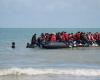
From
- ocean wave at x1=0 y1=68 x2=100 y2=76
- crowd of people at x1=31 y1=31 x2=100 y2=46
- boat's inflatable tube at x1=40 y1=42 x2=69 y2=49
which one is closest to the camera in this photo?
ocean wave at x1=0 y1=68 x2=100 y2=76

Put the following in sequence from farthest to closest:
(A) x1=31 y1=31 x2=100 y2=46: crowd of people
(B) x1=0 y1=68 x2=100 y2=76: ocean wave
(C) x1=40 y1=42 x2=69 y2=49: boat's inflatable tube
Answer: (A) x1=31 y1=31 x2=100 y2=46: crowd of people, (C) x1=40 y1=42 x2=69 y2=49: boat's inflatable tube, (B) x1=0 y1=68 x2=100 y2=76: ocean wave

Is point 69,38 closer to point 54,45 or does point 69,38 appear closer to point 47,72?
point 54,45

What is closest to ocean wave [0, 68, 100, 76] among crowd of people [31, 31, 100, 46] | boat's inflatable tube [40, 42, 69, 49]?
boat's inflatable tube [40, 42, 69, 49]

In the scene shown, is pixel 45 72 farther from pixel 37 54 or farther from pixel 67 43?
pixel 67 43

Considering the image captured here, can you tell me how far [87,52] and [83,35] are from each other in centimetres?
189

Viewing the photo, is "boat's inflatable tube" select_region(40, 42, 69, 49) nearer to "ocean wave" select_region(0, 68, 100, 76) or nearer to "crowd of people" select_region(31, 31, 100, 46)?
"crowd of people" select_region(31, 31, 100, 46)

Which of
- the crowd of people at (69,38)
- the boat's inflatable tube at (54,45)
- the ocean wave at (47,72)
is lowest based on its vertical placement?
the ocean wave at (47,72)

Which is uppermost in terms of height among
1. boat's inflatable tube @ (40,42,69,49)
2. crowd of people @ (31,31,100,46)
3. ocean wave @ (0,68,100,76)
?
crowd of people @ (31,31,100,46)

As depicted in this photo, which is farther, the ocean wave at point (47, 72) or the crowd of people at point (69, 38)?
the crowd of people at point (69, 38)

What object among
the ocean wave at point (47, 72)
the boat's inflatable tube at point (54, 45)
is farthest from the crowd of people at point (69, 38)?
the ocean wave at point (47, 72)

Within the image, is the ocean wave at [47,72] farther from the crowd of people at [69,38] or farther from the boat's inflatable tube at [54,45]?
the crowd of people at [69,38]

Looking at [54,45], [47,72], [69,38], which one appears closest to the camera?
[47,72]

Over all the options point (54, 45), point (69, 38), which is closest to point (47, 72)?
point (54, 45)

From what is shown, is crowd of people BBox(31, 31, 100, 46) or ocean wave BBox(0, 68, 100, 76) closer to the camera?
ocean wave BBox(0, 68, 100, 76)
